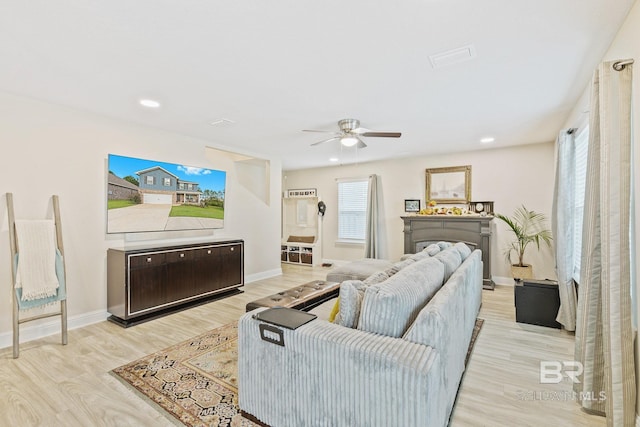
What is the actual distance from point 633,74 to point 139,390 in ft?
12.3

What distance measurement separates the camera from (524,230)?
16.9 ft

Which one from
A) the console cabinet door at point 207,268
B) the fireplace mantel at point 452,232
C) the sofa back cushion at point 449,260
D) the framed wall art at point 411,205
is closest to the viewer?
the sofa back cushion at point 449,260

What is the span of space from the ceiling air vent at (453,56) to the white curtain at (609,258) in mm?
772

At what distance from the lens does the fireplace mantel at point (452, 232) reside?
515cm

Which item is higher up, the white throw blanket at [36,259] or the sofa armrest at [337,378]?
the white throw blanket at [36,259]

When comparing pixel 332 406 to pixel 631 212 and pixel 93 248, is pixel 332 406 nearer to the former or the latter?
pixel 631 212

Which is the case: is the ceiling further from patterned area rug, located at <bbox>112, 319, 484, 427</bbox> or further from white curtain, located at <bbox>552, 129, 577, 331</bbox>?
patterned area rug, located at <bbox>112, 319, 484, 427</bbox>

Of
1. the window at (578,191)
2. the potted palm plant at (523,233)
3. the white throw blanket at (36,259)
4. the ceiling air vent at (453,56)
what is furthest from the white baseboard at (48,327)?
the potted palm plant at (523,233)

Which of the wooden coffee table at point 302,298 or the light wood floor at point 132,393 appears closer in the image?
the light wood floor at point 132,393

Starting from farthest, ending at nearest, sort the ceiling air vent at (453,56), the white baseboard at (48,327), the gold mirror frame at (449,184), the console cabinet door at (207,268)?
the gold mirror frame at (449,184), the console cabinet door at (207,268), the white baseboard at (48,327), the ceiling air vent at (453,56)

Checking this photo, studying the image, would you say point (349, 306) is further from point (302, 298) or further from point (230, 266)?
point (230, 266)

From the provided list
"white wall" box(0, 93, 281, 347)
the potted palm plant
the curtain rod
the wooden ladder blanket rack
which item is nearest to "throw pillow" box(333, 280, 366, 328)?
the curtain rod

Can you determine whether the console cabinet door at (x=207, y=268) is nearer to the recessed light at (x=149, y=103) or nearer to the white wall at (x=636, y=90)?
the recessed light at (x=149, y=103)

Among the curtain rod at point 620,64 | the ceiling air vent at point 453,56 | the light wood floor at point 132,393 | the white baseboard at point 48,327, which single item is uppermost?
the ceiling air vent at point 453,56
